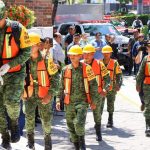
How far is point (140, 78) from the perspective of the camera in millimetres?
11008

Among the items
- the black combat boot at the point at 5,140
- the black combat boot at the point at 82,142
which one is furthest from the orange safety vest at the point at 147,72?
the black combat boot at the point at 5,140

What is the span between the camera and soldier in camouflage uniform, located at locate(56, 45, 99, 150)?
9.12m

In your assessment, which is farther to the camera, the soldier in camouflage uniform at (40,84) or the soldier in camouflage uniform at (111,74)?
the soldier in camouflage uniform at (111,74)

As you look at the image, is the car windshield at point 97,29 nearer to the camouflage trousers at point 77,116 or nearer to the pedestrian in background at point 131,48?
the pedestrian in background at point 131,48

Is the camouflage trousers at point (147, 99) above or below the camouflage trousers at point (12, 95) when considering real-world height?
Answer: below

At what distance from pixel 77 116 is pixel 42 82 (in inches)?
31.9

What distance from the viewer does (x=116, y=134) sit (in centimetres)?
1167

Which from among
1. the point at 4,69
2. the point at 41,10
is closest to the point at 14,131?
the point at 4,69

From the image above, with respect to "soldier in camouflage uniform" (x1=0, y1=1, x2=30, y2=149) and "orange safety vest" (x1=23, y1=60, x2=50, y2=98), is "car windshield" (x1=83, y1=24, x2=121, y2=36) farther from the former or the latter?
"soldier in camouflage uniform" (x1=0, y1=1, x2=30, y2=149)

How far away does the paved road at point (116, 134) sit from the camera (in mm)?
10375

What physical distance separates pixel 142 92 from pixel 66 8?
22.8m

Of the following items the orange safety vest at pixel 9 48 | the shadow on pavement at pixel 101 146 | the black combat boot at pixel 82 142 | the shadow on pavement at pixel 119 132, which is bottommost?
the shadow on pavement at pixel 119 132

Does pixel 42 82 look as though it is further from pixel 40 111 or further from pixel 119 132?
pixel 119 132

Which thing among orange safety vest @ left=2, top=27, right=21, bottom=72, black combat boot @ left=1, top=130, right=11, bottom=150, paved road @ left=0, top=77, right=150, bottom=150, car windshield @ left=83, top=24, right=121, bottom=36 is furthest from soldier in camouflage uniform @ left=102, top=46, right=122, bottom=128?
car windshield @ left=83, top=24, right=121, bottom=36
